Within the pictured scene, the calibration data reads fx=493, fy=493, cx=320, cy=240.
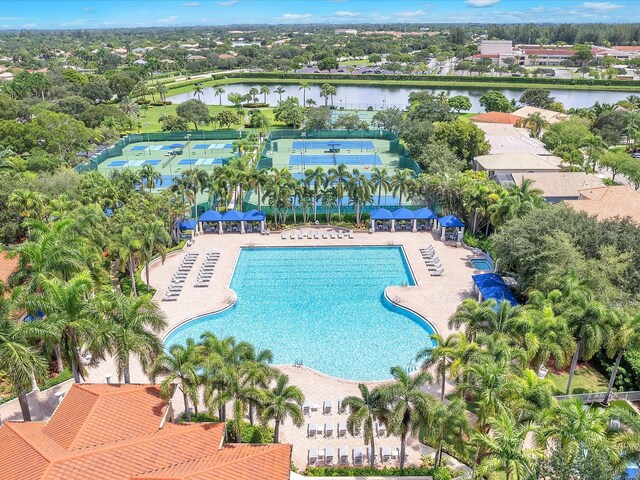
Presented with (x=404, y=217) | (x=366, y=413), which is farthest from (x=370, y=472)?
(x=404, y=217)

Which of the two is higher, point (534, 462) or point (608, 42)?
point (608, 42)

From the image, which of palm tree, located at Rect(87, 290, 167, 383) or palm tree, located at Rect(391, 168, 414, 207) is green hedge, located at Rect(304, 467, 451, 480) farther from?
palm tree, located at Rect(391, 168, 414, 207)

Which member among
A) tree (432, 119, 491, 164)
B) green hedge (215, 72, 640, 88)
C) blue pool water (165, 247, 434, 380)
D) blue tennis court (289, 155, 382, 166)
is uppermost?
green hedge (215, 72, 640, 88)

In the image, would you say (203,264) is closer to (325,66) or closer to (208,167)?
(208,167)

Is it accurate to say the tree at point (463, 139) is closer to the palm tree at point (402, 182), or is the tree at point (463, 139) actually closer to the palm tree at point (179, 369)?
the palm tree at point (402, 182)

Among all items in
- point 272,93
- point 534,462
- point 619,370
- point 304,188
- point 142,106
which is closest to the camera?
point 534,462

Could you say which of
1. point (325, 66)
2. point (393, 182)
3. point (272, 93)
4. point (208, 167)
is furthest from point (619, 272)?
point (325, 66)

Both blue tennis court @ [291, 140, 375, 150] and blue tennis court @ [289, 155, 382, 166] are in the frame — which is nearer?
blue tennis court @ [289, 155, 382, 166]

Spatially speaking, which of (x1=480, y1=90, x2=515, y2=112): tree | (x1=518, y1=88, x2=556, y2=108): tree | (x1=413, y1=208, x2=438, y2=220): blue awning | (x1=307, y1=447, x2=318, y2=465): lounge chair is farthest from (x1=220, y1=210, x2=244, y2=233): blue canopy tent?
(x1=518, y1=88, x2=556, y2=108): tree
